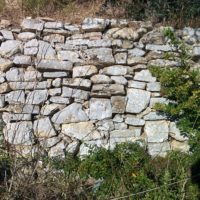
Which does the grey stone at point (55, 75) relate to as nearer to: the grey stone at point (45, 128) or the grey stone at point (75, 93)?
the grey stone at point (75, 93)

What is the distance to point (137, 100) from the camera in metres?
5.75

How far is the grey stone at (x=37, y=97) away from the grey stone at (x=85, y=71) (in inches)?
16.1

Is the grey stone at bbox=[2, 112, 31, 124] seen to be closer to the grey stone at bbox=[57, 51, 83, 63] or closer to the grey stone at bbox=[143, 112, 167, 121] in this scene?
the grey stone at bbox=[57, 51, 83, 63]

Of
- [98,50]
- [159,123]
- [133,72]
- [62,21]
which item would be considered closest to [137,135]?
[159,123]

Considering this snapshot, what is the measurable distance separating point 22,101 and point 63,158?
2.82 ft

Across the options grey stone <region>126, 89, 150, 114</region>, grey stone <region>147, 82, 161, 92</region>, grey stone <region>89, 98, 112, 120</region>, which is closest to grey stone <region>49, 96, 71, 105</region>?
grey stone <region>89, 98, 112, 120</region>

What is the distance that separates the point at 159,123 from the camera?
567 centimetres

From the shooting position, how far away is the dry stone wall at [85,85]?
5590mm

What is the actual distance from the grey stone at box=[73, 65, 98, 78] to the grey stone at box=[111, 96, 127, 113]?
0.38m

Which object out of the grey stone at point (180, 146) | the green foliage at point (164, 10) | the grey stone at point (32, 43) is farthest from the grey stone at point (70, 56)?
the grey stone at point (180, 146)

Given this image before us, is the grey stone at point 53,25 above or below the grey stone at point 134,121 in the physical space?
above

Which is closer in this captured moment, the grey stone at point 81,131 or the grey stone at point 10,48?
the grey stone at point 81,131

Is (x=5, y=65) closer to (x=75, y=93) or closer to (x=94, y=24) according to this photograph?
(x=75, y=93)

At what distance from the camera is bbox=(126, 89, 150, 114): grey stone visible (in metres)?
5.71
